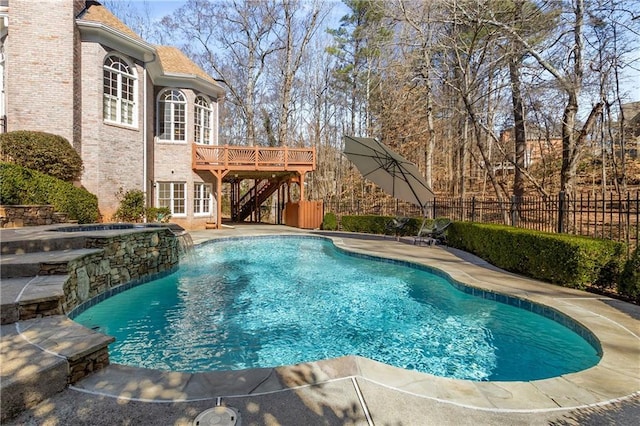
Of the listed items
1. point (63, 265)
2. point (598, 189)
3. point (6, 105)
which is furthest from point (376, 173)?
point (598, 189)

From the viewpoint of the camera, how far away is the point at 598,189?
18969 mm

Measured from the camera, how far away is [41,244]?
590 centimetres

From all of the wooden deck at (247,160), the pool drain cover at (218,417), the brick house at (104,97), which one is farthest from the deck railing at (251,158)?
the pool drain cover at (218,417)

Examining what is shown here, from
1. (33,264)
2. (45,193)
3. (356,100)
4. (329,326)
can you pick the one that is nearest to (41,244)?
(33,264)

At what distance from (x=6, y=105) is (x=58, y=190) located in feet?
13.3

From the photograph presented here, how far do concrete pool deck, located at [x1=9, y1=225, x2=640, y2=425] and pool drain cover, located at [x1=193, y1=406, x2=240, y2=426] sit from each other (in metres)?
0.05

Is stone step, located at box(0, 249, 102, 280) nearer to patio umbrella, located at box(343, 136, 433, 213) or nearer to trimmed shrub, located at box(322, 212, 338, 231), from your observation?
patio umbrella, located at box(343, 136, 433, 213)

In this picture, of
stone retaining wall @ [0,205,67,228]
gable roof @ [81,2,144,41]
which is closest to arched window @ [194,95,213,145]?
gable roof @ [81,2,144,41]

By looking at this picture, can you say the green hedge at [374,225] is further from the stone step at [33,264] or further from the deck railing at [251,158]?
the stone step at [33,264]

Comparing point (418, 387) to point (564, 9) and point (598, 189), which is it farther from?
point (598, 189)

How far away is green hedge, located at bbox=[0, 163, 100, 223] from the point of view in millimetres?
8789

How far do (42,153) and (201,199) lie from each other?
7.37m

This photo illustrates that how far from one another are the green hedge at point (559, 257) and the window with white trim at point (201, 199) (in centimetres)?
1348

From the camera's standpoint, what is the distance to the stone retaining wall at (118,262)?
5.25 meters
